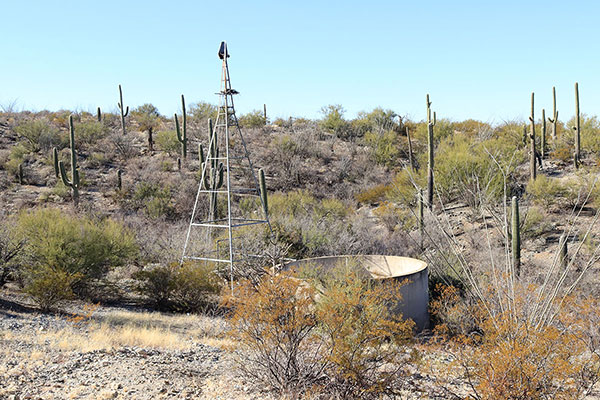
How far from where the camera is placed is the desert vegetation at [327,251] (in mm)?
7109

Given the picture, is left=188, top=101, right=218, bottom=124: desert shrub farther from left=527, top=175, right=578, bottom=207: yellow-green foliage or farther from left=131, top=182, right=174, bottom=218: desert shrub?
left=527, top=175, right=578, bottom=207: yellow-green foliage

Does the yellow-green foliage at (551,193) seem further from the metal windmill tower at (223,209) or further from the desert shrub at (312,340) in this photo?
the desert shrub at (312,340)

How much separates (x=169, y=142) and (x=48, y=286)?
22.8 metres

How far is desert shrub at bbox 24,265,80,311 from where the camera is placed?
13.5 m

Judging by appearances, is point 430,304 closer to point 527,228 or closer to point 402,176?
point 527,228

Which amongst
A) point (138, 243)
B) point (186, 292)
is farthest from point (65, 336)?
point (138, 243)

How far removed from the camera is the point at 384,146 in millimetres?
35719

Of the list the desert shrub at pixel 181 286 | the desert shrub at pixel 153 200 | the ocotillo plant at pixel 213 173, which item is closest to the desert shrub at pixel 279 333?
the desert shrub at pixel 181 286

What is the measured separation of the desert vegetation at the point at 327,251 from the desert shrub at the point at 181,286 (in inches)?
2.1

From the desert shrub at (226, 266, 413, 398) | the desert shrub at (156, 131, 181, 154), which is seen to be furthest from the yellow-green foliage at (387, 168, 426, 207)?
the desert shrub at (226, 266, 413, 398)

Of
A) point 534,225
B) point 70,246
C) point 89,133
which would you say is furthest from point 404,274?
point 89,133

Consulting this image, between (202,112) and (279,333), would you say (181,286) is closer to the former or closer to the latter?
(279,333)

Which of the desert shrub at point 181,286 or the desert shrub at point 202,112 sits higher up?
the desert shrub at point 202,112

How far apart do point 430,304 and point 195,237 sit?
319 inches
